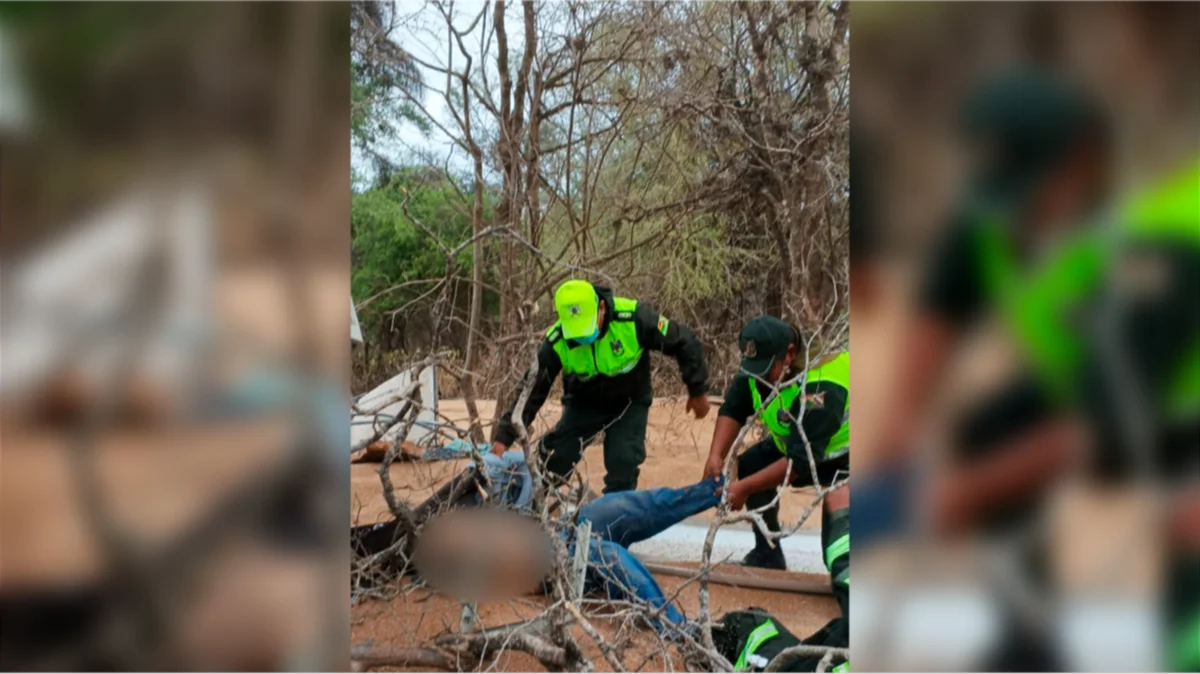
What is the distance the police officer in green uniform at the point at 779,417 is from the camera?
2000mm

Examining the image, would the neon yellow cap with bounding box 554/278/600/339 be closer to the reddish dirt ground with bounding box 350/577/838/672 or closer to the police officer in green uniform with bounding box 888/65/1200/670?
the reddish dirt ground with bounding box 350/577/838/672

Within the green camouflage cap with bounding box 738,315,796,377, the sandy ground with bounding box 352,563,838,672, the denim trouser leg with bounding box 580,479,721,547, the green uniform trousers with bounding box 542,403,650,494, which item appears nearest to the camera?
the sandy ground with bounding box 352,563,838,672

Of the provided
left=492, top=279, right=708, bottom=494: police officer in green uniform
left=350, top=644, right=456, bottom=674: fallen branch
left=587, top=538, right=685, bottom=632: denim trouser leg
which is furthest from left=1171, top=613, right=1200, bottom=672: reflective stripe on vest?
left=492, top=279, right=708, bottom=494: police officer in green uniform

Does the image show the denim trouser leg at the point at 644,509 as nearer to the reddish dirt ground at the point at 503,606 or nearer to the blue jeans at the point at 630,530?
the blue jeans at the point at 630,530

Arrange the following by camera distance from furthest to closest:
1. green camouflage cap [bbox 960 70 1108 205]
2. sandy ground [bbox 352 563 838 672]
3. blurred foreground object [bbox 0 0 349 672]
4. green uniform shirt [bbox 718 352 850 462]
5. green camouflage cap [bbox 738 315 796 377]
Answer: green camouflage cap [bbox 738 315 796 377]
green uniform shirt [bbox 718 352 850 462]
sandy ground [bbox 352 563 838 672]
blurred foreground object [bbox 0 0 349 672]
green camouflage cap [bbox 960 70 1108 205]

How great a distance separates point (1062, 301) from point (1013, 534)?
0.90 ft

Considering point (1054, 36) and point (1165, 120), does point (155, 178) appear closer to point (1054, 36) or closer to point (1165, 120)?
point (1054, 36)

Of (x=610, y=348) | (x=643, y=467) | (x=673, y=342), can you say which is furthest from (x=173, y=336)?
(x=643, y=467)

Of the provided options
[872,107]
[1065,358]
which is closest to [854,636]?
[1065,358]

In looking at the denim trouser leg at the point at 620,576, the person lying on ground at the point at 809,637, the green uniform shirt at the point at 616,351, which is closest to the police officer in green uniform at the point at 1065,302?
the person lying on ground at the point at 809,637

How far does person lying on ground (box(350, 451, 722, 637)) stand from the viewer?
1.82m

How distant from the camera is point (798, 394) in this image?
2.17 m

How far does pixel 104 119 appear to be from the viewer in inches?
39.1

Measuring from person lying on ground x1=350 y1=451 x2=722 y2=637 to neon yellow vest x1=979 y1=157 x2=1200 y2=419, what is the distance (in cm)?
117
